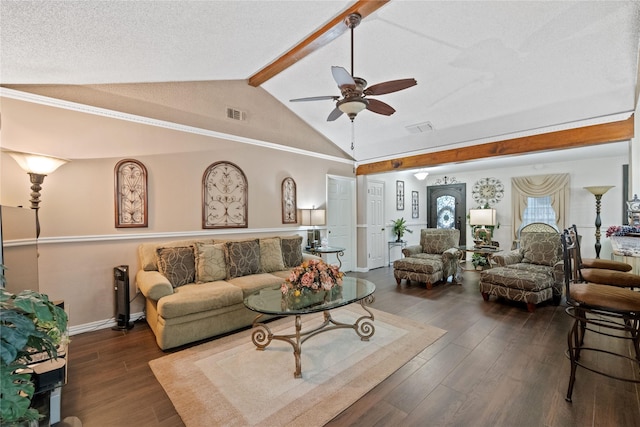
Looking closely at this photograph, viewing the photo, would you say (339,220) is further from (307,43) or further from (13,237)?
(13,237)

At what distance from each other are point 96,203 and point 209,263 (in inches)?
57.1

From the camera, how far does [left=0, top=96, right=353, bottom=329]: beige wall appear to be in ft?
9.43

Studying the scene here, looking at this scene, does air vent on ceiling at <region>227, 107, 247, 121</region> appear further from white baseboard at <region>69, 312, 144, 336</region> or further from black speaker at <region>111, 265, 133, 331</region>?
white baseboard at <region>69, 312, 144, 336</region>

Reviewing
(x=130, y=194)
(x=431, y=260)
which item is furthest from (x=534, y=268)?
(x=130, y=194)

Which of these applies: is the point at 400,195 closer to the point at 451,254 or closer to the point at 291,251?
the point at 451,254

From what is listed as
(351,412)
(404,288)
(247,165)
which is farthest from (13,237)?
(404,288)

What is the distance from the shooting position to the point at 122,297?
126 inches

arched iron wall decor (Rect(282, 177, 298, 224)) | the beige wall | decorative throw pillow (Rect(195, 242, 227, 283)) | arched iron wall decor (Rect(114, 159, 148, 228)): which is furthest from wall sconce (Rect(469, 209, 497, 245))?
arched iron wall decor (Rect(114, 159, 148, 228))

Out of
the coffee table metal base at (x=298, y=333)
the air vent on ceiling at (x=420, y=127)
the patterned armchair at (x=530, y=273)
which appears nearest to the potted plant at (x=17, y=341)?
the coffee table metal base at (x=298, y=333)

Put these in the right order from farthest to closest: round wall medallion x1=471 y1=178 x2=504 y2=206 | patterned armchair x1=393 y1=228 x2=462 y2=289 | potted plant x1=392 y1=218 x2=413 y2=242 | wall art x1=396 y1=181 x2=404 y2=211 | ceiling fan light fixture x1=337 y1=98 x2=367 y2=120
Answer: wall art x1=396 y1=181 x2=404 y2=211
round wall medallion x1=471 y1=178 x2=504 y2=206
potted plant x1=392 y1=218 x2=413 y2=242
patterned armchair x1=393 y1=228 x2=462 y2=289
ceiling fan light fixture x1=337 y1=98 x2=367 y2=120

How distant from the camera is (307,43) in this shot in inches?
124

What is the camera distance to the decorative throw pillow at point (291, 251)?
442cm

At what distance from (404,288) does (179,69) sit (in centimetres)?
469

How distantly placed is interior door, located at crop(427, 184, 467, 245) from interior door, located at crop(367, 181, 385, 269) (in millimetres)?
2651
